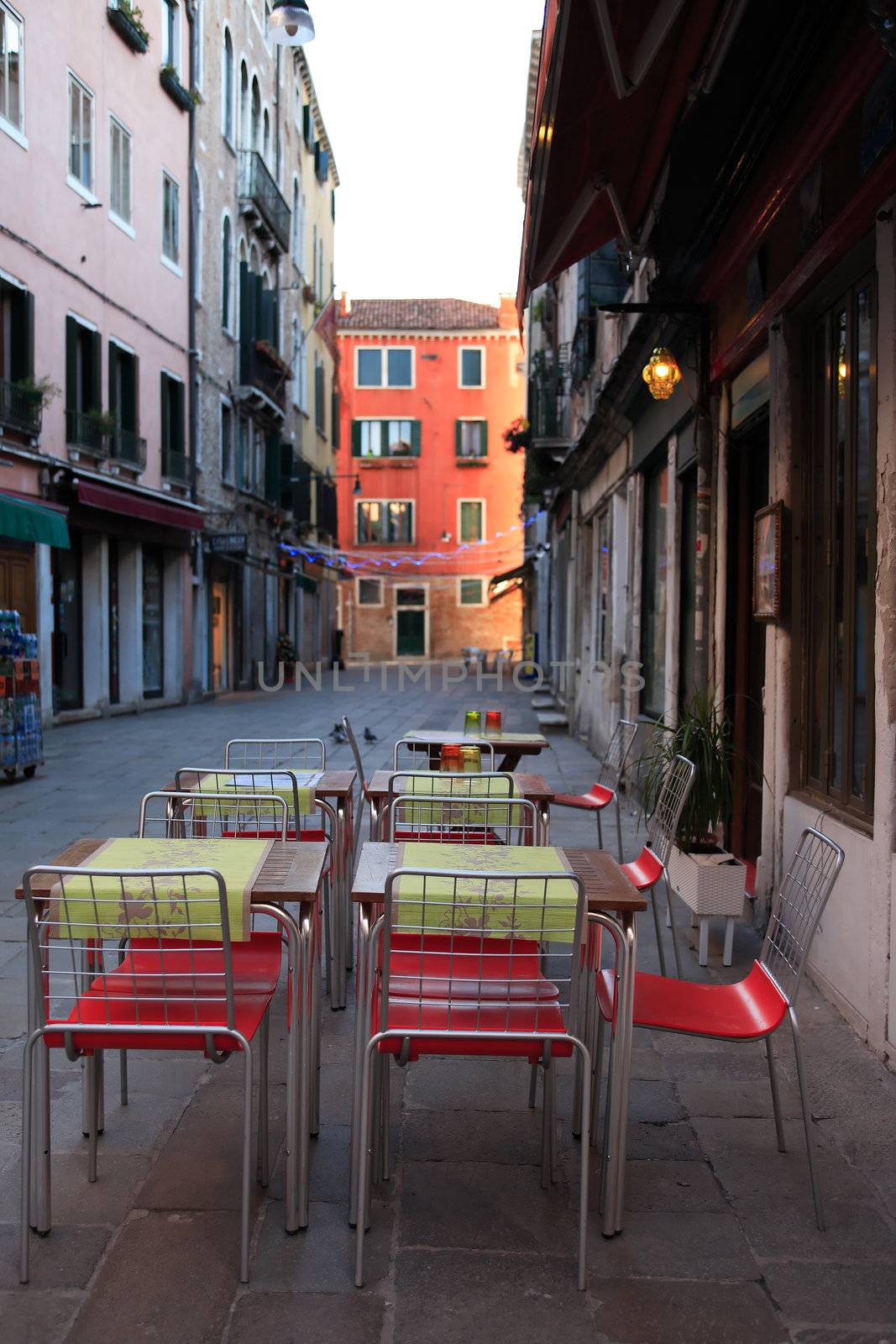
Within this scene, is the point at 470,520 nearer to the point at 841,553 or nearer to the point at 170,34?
the point at 170,34

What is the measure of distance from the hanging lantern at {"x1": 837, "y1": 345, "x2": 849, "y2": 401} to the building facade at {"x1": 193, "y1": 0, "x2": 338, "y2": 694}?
16887 mm

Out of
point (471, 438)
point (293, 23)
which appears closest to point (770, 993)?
point (293, 23)

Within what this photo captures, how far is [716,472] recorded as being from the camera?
679 cm

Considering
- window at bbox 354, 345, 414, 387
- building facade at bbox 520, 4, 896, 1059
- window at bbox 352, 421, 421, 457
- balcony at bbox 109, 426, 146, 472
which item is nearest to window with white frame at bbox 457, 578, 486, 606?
window at bbox 352, 421, 421, 457

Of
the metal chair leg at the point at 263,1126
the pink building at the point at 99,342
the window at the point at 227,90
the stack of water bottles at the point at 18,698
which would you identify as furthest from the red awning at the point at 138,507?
the metal chair leg at the point at 263,1126

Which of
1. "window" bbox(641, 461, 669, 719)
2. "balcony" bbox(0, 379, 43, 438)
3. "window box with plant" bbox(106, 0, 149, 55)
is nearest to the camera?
"window" bbox(641, 461, 669, 719)

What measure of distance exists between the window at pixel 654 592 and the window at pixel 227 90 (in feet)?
50.6

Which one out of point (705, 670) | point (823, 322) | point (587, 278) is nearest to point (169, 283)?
point (587, 278)

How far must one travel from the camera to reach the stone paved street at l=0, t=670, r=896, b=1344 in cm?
237

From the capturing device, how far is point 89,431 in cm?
1559

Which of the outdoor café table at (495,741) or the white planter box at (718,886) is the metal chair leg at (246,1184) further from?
the outdoor café table at (495,741)

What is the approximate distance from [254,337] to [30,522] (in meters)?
12.5

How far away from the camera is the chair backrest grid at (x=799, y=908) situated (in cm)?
281

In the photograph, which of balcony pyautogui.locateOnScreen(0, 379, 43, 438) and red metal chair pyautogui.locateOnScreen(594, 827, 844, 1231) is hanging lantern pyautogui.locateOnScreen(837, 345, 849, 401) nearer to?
red metal chair pyautogui.locateOnScreen(594, 827, 844, 1231)
